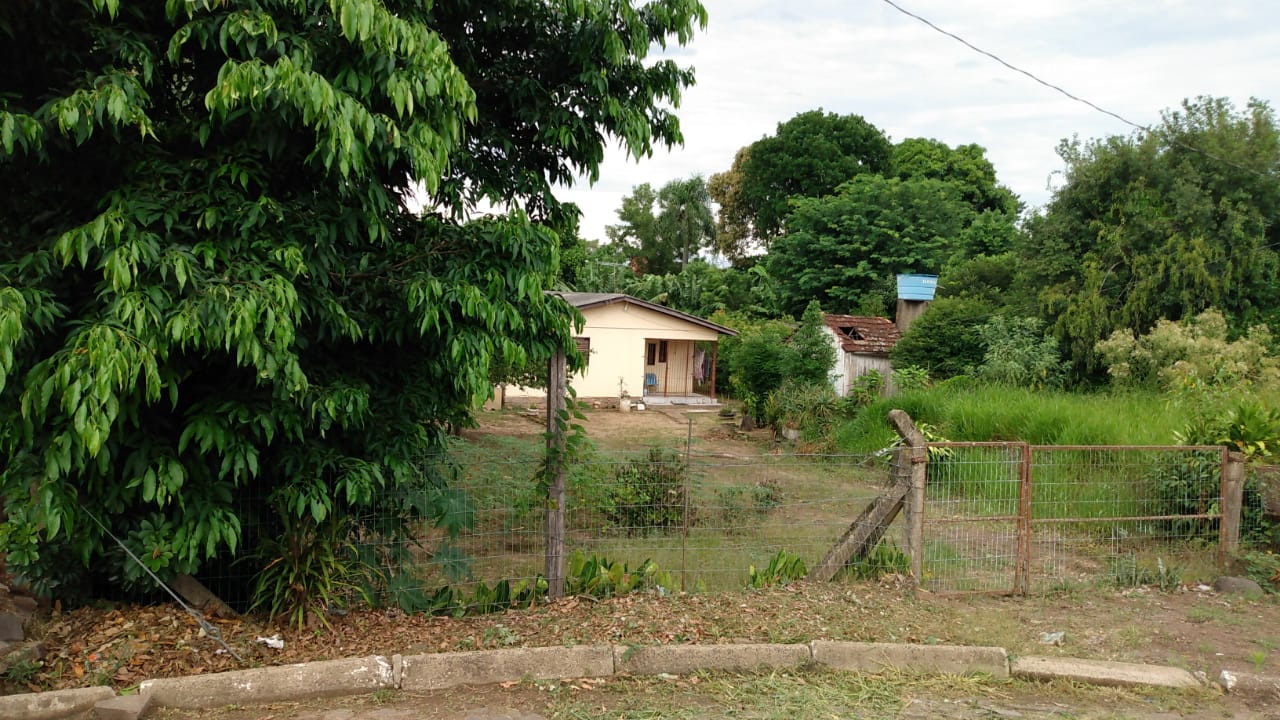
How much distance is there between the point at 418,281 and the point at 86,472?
206 cm

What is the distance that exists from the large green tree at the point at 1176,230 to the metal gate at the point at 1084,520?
434 inches

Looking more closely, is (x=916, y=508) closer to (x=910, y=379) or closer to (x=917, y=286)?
(x=910, y=379)

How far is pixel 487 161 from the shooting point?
5.70 m

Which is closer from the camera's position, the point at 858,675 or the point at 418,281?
the point at 418,281

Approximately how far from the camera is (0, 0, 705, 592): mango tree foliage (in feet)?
12.6

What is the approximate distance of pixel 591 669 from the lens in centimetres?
506

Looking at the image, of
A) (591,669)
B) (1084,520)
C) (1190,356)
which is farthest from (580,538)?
(1190,356)

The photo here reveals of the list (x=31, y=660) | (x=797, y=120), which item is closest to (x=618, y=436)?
(x=31, y=660)

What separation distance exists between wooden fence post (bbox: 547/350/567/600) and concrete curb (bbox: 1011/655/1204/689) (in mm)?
3142

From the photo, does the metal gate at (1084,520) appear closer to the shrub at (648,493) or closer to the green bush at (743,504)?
the green bush at (743,504)

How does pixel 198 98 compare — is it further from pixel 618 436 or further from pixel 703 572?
pixel 618 436

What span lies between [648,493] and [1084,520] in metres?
4.06

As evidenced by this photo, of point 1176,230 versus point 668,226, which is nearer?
point 1176,230

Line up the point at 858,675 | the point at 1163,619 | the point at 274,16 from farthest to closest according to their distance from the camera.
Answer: the point at 1163,619
the point at 858,675
the point at 274,16
